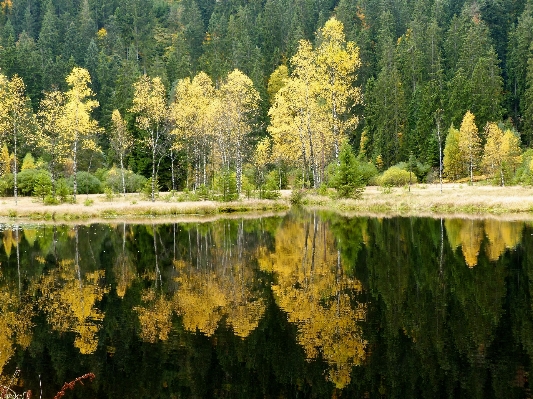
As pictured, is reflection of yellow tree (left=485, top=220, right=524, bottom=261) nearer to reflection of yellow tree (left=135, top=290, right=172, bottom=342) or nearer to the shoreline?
the shoreline

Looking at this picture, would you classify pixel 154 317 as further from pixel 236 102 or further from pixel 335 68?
pixel 335 68

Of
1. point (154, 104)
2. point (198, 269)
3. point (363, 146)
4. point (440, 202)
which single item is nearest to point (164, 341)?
point (198, 269)

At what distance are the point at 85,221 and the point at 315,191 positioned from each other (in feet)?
70.4

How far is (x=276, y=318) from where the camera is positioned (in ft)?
50.3

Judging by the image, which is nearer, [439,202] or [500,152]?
[439,202]

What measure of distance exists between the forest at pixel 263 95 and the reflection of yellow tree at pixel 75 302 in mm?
27077

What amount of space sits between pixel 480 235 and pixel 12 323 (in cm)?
2311

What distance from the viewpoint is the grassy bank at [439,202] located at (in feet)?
144

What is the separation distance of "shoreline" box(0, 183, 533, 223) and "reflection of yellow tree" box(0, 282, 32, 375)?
79.6 feet

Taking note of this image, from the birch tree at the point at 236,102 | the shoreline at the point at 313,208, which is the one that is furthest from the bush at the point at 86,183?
the birch tree at the point at 236,102

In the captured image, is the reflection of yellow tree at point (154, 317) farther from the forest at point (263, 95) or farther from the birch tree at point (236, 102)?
the birch tree at point (236, 102)

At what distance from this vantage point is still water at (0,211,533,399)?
1118cm

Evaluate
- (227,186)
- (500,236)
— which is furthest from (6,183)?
(500,236)

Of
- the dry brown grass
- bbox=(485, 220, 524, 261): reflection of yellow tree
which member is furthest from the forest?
bbox=(485, 220, 524, 261): reflection of yellow tree
